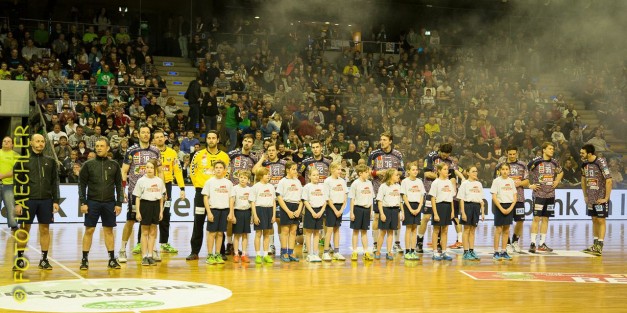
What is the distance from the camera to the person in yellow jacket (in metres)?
11.4

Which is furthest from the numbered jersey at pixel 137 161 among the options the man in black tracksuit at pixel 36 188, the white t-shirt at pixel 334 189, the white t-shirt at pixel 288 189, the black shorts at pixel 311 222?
the white t-shirt at pixel 334 189

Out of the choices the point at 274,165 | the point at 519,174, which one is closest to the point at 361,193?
the point at 274,165

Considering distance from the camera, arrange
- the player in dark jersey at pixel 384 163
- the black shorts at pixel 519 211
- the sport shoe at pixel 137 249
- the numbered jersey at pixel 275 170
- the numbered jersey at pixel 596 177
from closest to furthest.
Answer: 1. the numbered jersey at pixel 275 170
2. the sport shoe at pixel 137 249
3. the player in dark jersey at pixel 384 163
4. the black shorts at pixel 519 211
5. the numbered jersey at pixel 596 177

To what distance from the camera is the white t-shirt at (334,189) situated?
11477mm

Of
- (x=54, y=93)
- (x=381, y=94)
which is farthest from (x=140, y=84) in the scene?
(x=381, y=94)

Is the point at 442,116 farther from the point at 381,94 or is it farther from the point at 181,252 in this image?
the point at 181,252

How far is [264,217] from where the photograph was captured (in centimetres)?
→ 1109

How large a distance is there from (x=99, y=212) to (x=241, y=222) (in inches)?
77.7

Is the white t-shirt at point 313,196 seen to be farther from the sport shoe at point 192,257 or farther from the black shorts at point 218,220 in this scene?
the sport shoe at point 192,257

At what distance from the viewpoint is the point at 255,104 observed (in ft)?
69.3

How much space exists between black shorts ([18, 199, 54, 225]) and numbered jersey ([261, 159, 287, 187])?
330 cm

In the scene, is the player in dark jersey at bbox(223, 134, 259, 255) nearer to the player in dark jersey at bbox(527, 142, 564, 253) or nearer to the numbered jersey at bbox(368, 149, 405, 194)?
the numbered jersey at bbox(368, 149, 405, 194)

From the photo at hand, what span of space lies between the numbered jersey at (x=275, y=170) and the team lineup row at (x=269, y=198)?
2 cm

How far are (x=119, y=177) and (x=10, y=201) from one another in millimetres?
2003
